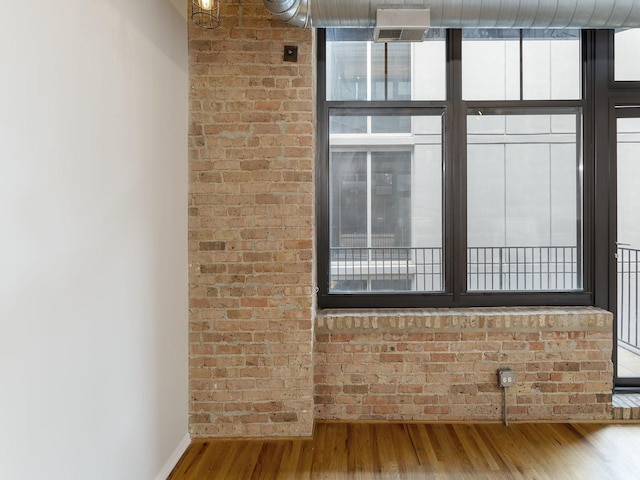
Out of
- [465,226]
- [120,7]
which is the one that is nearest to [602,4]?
[465,226]

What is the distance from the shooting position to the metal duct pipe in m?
2.31

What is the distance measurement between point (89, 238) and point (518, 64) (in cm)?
295

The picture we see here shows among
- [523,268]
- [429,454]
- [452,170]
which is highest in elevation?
[452,170]

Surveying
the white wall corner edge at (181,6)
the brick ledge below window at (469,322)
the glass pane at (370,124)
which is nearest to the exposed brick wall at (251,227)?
the white wall corner edge at (181,6)

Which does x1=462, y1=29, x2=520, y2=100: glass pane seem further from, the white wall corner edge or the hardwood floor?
the hardwood floor

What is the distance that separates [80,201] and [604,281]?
3.28 metres

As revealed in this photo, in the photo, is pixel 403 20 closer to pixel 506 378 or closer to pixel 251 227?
pixel 251 227

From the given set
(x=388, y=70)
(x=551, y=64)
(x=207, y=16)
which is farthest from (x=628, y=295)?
(x=207, y=16)

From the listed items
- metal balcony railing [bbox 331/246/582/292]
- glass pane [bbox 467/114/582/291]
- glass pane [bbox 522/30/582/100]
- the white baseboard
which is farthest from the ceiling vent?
the white baseboard

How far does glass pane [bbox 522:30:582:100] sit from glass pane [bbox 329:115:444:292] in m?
0.72

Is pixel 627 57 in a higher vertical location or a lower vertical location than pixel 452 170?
higher

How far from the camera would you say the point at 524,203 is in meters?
3.09

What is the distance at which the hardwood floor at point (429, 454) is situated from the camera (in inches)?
90.8

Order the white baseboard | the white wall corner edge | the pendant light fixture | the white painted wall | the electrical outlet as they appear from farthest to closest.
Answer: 1. the electrical outlet
2. the pendant light fixture
3. the white wall corner edge
4. the white baseboard
5. the white painted wall
